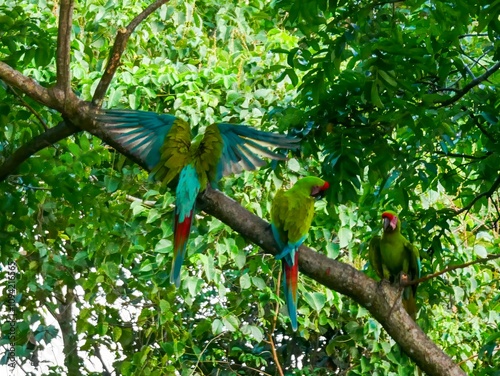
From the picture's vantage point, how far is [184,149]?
106 inches

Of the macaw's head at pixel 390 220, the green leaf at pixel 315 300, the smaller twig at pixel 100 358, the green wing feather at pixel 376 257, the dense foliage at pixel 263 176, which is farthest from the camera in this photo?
the smaller twig at pixel 100 358

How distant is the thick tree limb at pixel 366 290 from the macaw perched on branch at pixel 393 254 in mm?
953

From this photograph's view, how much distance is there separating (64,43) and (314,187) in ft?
3.32

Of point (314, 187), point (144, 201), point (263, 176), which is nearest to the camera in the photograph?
point (314, 187)

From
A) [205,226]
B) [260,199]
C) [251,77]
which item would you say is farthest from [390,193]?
[251,77]

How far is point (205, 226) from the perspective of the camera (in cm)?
395

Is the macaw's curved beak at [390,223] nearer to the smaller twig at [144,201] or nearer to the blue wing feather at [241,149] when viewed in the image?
the blue wing feather at [241,149]

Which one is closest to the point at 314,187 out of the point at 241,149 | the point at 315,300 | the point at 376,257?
the point at 241,149

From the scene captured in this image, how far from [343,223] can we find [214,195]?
1984 mm

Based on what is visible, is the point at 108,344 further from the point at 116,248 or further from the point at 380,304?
the point at 380,304

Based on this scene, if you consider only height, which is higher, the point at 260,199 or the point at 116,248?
the point at 260,199

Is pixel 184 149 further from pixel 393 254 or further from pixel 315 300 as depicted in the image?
pixel 315 300

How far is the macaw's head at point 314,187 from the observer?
115 inches

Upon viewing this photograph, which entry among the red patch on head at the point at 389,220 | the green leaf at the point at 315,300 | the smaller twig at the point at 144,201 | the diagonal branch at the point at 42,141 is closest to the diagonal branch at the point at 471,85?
the red patch on head at the point at 389,220
